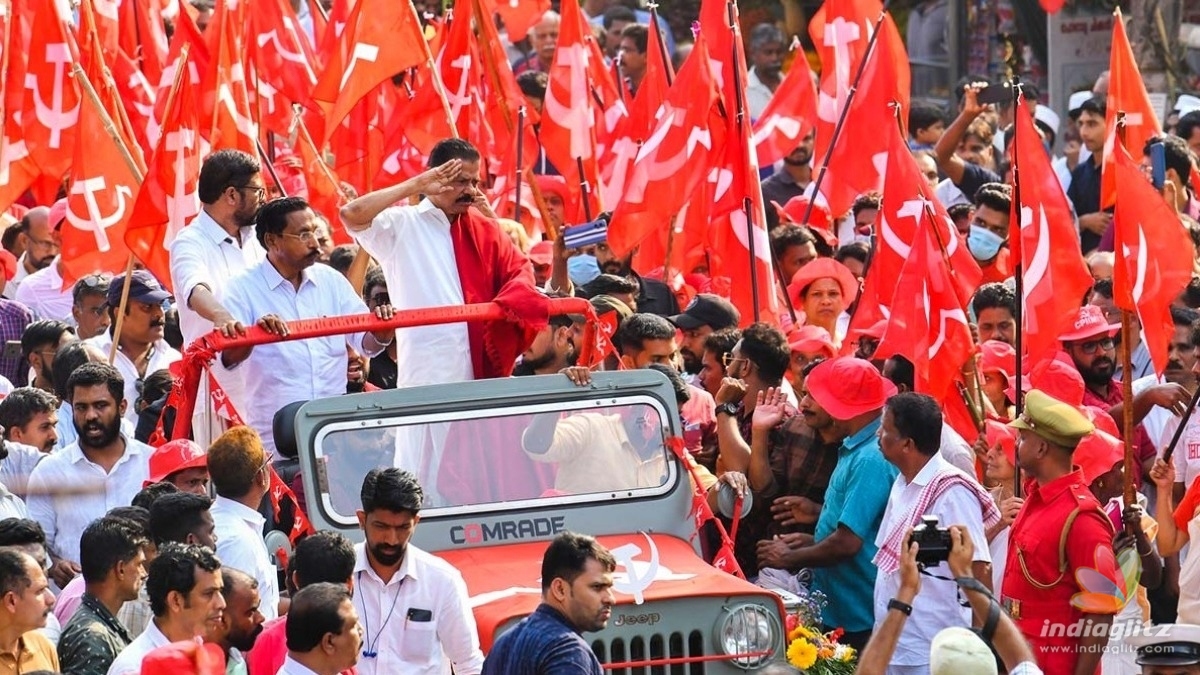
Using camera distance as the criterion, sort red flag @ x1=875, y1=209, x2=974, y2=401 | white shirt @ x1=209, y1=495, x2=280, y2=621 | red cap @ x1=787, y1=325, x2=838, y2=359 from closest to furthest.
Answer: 1. white shirt @ x1=209, y1=495, x2=280, y2=621
2. red flag @ x1=875, y1=209, x2=974, y2=401
3. red cap @ x1=787, y1=325, x2=838, y2=359

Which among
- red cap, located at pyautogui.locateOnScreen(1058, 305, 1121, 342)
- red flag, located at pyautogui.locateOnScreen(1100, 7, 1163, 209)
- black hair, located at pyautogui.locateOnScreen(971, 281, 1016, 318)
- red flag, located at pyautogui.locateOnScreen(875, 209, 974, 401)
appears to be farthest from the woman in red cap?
red flag, located at pyautogui.locateOnScreen(1100, 7, 1163, 209)

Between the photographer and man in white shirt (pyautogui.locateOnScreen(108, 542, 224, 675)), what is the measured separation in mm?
2231

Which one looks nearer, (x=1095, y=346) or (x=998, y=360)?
(x=998, y=360)

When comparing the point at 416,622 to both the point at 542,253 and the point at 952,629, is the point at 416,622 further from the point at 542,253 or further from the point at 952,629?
the point at 542,253

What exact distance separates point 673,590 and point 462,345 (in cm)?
200

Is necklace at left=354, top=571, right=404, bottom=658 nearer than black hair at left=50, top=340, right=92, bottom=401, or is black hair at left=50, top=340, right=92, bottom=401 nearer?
necklace at left=354, top=571, right=404, bottom=658

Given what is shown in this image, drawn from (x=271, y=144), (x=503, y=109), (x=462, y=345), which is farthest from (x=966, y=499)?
(x=271, y=144)

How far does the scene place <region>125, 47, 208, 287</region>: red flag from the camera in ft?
38.8

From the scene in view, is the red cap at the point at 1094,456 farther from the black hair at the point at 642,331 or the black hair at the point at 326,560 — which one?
the black hair at the point at 326,560

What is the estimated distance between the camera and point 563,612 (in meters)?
7.15

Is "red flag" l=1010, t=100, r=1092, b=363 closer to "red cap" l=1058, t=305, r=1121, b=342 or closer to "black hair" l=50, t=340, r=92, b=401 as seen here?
"red cap" l=1058, t=305, r=1121, b=342

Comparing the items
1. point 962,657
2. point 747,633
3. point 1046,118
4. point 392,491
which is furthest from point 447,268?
point 1046,118

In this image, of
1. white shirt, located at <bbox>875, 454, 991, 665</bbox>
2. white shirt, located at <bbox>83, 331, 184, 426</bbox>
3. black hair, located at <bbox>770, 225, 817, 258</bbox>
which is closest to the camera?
white shirt, located at <bbox>875, 454, 991, 665</bbox>

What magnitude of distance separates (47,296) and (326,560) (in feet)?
23.6
